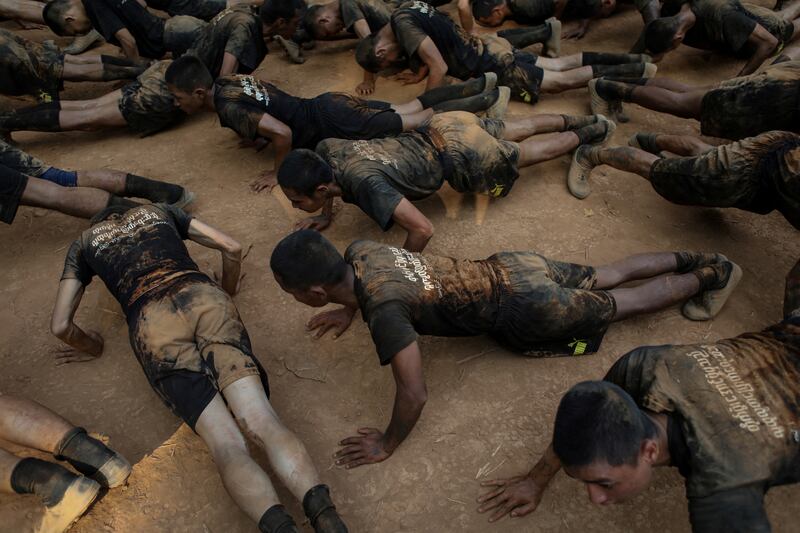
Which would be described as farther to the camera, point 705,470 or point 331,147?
point 331,147

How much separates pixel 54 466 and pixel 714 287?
11.1ft

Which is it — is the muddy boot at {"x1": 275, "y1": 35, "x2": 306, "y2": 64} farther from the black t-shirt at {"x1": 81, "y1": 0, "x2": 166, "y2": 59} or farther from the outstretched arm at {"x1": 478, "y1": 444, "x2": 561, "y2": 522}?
the outstretched arm at {"x1": 478, "y1": 444, "x2": 561, "y2": 522}

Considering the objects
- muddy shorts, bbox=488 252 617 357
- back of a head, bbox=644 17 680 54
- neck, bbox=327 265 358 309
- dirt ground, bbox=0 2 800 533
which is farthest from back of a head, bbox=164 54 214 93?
back of a head, bbox=644 17 680 54

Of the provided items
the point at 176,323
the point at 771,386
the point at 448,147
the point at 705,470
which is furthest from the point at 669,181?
the point at 176,323

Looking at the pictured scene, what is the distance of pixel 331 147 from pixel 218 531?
228 cm

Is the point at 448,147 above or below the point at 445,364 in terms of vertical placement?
above

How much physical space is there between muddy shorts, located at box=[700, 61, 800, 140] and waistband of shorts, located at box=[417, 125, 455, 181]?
194 centimetres

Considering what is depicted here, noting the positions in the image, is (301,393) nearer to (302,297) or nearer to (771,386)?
(302,297)

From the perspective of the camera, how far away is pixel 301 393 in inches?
114

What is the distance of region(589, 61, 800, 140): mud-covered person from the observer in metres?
3.54

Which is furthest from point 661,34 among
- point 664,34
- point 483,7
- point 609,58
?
point 483,7

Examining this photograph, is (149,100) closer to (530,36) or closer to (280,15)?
(280,15)

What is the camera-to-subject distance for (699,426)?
194 centimetres

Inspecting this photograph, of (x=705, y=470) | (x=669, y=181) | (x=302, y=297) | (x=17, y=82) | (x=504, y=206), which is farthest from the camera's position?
(x=17, y=82)
